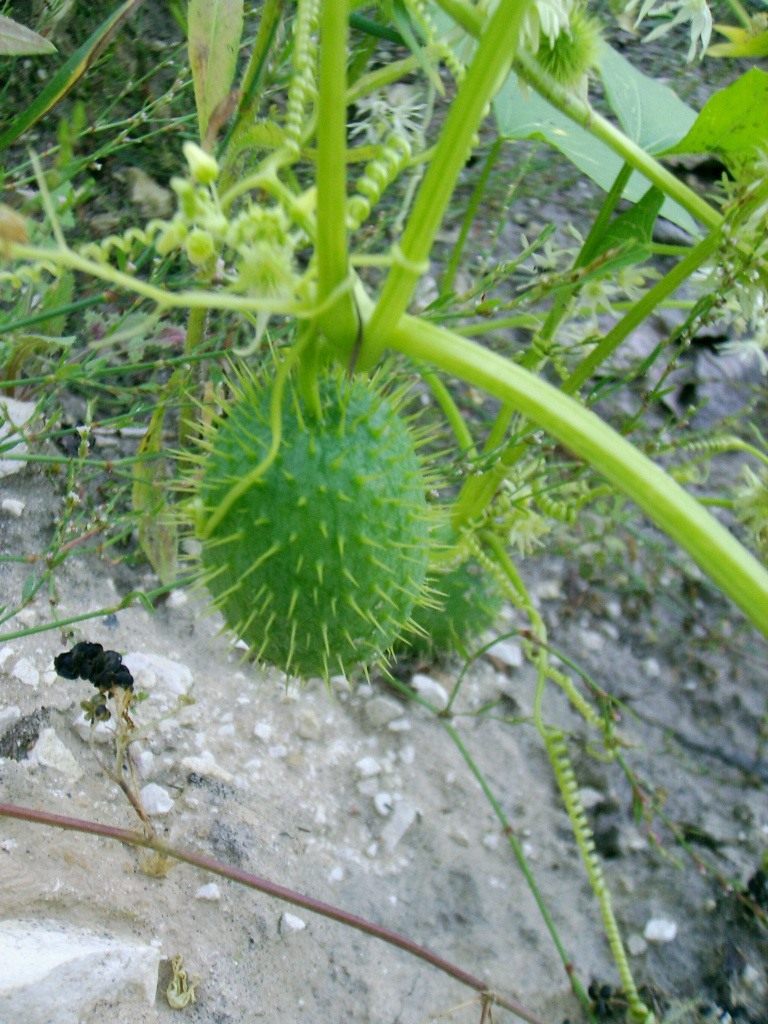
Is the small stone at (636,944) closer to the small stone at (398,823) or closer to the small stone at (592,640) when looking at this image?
the small stone at (398,823)

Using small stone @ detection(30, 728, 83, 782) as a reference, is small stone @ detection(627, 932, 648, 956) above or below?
below

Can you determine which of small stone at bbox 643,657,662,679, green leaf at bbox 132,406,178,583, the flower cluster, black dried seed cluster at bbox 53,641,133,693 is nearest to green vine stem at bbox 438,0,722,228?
the flower cluster

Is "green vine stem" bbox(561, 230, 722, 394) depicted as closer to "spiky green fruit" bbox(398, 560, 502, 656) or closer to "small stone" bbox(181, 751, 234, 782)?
"spiky green fruit" bbox(398, 560, 502, 656)

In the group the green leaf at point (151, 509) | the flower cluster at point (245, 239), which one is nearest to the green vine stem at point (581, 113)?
the flower cluster at point (245, 239)

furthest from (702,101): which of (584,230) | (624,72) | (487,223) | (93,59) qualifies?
(93,59)

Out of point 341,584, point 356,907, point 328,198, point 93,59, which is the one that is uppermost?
point 328,198

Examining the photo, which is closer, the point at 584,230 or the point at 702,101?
the point at 584,230

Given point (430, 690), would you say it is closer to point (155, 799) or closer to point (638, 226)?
point (155, 799)

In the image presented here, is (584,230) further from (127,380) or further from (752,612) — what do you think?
(752,612)
